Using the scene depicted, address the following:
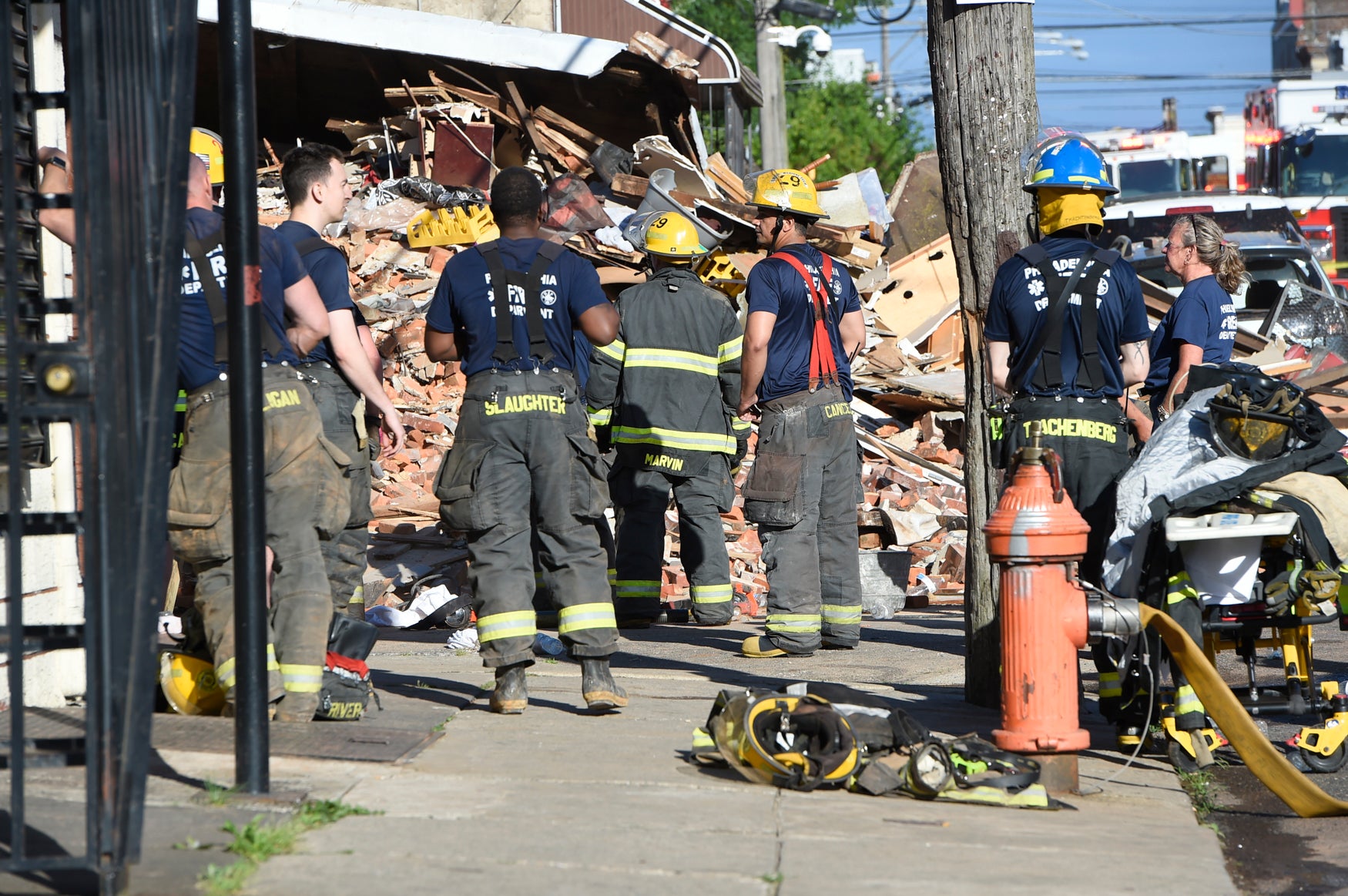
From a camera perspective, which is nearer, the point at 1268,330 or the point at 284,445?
the point at 284,445

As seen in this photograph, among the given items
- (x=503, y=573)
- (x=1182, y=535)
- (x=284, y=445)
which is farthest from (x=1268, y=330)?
(x=284, y=445)

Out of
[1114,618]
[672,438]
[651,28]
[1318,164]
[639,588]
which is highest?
[651,28]

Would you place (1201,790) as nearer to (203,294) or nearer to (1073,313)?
(1073,313)

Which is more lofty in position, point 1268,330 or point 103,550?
point 1268,330

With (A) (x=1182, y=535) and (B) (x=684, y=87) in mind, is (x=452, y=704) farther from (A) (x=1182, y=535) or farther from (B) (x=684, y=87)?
(B) (x=684, y=87)

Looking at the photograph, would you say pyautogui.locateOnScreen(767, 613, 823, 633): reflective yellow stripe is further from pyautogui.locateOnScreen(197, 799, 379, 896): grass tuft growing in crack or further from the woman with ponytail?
pyautogui.locateOnScreen(197, 799, 379, 896): grass tuft growing in crack

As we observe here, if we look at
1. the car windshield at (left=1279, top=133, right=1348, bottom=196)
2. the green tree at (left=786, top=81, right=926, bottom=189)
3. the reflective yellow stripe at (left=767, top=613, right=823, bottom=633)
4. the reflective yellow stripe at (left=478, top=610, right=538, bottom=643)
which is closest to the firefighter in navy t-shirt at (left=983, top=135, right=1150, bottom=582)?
the reflective yellow stripe at (left=767, top=613, right=823, bottom=633)

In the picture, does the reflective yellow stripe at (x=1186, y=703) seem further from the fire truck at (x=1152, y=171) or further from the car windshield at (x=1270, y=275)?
the fire truck at (x=1152, y=171)

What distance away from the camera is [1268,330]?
41.9ft

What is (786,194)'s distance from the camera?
7.51m

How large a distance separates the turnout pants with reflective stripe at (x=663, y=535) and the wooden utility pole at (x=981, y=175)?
7.58 feet

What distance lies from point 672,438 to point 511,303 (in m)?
2.65

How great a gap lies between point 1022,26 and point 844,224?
28.2 ft

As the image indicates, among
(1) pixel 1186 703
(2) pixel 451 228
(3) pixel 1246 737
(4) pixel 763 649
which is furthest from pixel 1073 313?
(2) pixel 451 228
